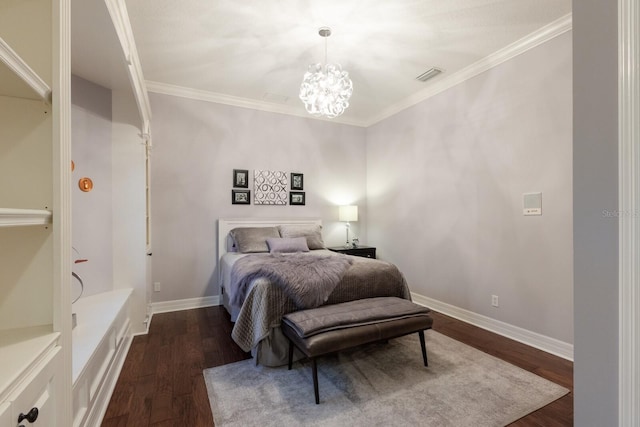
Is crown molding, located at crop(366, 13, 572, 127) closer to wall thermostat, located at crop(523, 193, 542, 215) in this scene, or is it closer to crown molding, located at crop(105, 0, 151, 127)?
wall thermostat, located at crop(523, 193, 542, 215)

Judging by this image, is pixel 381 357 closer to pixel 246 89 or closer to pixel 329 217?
pixel 329 217

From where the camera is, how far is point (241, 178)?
4.01 m

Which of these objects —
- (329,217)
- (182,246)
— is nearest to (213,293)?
(182,246)

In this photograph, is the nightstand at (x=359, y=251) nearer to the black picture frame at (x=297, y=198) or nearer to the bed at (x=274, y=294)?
the black picture frame at (x=297, y=198)

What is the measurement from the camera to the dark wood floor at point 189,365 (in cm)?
169

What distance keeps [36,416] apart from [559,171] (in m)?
3.40

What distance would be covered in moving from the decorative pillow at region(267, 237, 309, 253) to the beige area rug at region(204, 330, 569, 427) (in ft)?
4.87

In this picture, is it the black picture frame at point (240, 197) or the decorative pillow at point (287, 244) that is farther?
the black picture frame at point (240, 197)

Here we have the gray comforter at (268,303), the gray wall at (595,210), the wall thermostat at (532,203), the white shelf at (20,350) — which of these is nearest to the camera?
the white shelf at (20,350)

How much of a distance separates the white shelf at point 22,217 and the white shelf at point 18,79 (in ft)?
1.24

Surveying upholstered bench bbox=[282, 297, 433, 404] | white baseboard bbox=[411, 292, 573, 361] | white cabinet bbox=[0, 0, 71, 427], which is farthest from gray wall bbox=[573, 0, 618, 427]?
white baseboard bbox=[411, 292, 573, 361]

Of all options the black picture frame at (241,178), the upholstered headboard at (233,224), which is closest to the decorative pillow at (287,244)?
the upholstered headboard at (233,224)

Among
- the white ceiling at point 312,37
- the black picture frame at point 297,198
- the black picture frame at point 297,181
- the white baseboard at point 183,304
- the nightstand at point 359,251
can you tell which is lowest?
the white baseboard at point 183,304

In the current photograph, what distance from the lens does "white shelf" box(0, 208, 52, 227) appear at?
726 millimetres
